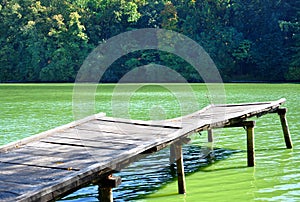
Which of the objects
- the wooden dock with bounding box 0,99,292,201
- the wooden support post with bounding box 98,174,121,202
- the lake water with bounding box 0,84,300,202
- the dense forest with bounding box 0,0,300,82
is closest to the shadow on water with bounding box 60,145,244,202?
the lake water with bounding box 0,84,300,202

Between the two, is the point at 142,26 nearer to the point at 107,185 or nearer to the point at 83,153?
the point at 83,153

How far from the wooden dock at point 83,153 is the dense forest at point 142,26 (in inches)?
1652

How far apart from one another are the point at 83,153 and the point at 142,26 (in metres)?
50.6

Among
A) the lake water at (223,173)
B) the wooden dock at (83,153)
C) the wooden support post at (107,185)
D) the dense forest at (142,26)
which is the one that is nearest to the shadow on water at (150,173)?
the lake water at (223,173)

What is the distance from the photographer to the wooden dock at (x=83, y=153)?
5625mm

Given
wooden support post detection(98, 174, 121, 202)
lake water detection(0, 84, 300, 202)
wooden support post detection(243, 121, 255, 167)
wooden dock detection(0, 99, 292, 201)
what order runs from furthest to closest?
wooden support post detection(243, 121, 255, 167), lake water detection(0, 84, 300, 202), wooden support post detection(98, 174, 121, 202), wooden dock detection(0, 99, 292, 201)

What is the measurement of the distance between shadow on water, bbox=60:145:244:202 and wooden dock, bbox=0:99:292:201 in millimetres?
738

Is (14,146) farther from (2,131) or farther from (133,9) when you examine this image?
(133,9)

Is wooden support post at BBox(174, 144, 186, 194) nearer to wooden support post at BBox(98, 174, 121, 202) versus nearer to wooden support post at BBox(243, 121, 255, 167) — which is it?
wooden support post at BBox(98, 174, 121, 202)

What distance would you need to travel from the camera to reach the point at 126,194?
27.7 feet

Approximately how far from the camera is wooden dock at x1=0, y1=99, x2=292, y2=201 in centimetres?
562

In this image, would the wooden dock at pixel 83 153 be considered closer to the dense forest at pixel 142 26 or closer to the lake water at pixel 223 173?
the lake water at pixel 223 173

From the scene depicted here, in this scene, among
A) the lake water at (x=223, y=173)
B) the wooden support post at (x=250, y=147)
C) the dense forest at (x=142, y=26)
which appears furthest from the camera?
the dense forest at (x=142, y=26)

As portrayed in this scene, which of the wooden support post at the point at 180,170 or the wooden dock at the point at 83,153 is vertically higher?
the wooden dock at the point at 83,153
